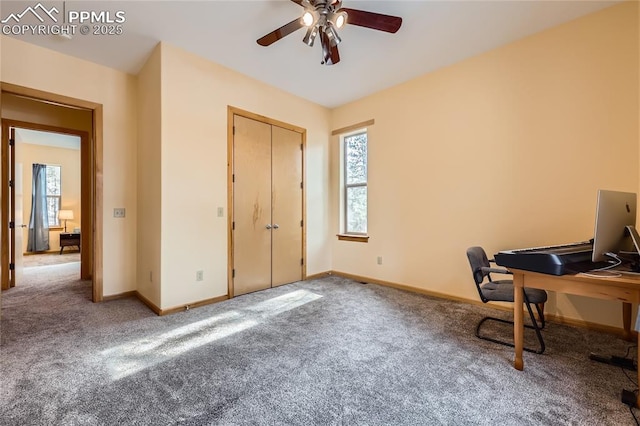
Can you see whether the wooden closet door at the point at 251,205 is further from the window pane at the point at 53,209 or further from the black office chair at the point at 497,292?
the window pane at the point at 53,209

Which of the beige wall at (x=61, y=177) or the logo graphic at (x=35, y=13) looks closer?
the logo graphic at (x=35, y=13)

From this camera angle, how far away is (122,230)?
3482 mm

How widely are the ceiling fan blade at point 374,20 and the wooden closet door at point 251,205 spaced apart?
6.48ft

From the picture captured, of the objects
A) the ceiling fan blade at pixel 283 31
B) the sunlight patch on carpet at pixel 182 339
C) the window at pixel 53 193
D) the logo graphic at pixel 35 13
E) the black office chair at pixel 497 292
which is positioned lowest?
the sunlight patch on carpet at pixel 182 339

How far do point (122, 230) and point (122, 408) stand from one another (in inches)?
103

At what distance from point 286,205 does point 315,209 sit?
0.62 m

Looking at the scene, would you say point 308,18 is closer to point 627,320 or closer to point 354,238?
point 354,238

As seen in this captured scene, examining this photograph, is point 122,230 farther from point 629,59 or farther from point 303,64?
point 629,59

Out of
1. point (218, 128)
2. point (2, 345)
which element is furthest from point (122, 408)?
point (218, 128)

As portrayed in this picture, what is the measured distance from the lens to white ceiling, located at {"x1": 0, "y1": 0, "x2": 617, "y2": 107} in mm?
Result: 2393

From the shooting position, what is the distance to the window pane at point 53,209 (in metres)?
7.38

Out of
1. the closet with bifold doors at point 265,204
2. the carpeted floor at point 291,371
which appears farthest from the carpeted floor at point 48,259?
the closet with bifold doors at point 265,204

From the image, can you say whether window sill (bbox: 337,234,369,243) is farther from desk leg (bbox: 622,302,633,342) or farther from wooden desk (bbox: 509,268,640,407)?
desk leg (bbox: 622,302,633,342)

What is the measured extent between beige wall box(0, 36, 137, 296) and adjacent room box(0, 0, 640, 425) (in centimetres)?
2
